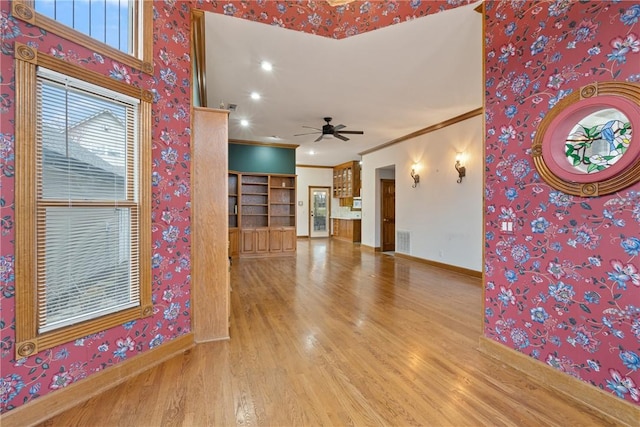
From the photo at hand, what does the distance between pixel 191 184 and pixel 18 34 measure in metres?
1.37

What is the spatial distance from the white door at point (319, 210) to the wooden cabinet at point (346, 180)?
1.50ft

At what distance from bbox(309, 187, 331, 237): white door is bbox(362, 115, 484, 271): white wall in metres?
4.24

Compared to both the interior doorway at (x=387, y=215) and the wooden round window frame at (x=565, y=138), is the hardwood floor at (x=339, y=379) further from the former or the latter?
the interior doorway at (x=387, y=215)

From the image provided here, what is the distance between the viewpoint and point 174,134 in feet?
8.28

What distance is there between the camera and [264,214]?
805 centimetres

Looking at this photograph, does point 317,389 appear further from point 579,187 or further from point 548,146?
point 548,146

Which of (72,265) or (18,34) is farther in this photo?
(72,265)

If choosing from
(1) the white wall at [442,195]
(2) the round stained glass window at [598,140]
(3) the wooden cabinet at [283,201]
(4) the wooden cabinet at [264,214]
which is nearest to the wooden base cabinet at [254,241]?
(4) the wooden cabinet at [264,214]

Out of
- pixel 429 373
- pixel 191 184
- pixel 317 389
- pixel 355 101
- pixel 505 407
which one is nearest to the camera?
pixel 505 407

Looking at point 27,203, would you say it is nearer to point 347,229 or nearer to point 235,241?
point 235,241

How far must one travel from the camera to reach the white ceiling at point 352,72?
3010 millimetres

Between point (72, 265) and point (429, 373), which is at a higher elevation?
point (72, 265)

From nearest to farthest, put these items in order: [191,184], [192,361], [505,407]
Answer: [505,407], [192,361], [191,184]

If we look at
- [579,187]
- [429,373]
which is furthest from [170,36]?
[429,373]
